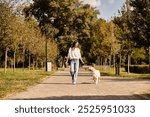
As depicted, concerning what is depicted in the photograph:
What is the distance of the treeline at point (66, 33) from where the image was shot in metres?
37.2

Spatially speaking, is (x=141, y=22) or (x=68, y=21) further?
(x=68, y=21)

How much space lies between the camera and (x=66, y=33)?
9400 centimetres

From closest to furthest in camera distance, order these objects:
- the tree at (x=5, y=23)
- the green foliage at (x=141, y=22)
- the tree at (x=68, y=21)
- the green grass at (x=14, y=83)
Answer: the green grass at (x=14, y=83) < the tree at (x=5, y=23) < the green foliage at (x=141, y=22) < the tree at (x=68, y=21)

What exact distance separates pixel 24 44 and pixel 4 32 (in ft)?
62.5

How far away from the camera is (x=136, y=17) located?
37406 millimetres

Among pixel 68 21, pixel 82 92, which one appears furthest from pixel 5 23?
pixel 68 21

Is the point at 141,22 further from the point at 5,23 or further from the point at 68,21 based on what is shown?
the point at 68,21

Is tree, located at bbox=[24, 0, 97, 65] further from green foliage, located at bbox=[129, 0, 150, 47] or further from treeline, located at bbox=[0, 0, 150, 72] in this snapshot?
green foliage, located at bbox=[129, 0, 150, 47]

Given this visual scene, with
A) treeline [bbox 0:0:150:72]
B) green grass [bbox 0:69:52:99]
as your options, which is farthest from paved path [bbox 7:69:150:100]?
treeline [bbox 0:0:150:72]

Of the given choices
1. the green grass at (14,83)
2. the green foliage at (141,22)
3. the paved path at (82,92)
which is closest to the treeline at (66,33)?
the green foliage at (141,22)

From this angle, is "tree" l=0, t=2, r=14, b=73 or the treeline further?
the treeline

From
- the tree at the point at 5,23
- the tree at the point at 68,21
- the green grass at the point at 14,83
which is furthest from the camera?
the tree at the point at 68,21

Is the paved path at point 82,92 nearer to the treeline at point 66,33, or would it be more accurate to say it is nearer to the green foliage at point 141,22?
the treeline at point 66,33

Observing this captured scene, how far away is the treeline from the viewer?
37.2 metres
